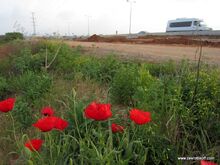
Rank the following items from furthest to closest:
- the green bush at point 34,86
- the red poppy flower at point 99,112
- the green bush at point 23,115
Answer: the green bush at point 34,86
the green bush at point 23,115
the red poppy flower at point 99,112

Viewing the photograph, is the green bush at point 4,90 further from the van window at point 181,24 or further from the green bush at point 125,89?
the van window at point 181,24

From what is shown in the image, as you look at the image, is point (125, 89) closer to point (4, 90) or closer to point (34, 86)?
point (34, 86)

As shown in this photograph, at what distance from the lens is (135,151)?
300cm

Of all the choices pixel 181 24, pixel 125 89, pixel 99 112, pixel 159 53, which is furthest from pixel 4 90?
pixel 181 24

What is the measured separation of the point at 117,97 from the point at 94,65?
105 inches

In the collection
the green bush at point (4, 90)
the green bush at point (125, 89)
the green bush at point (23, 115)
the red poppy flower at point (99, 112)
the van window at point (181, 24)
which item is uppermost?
the red poppy flower at point (99, 112)

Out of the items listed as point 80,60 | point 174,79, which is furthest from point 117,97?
point 80,60

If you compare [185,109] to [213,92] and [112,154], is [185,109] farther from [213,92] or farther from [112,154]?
[112,154]

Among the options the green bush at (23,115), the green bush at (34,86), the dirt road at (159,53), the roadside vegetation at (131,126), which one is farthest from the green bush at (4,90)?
the dirt road at (159,53)

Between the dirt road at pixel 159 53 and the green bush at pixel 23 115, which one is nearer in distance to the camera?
the green bush at pixel 23 115

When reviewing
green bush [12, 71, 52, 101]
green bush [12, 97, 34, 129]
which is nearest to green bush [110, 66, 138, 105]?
green bush [12, 97, 34, 129]

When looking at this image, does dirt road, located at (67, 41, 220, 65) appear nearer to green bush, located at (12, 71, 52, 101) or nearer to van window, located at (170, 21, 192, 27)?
green bush, located at (12, 71, 52, 101)

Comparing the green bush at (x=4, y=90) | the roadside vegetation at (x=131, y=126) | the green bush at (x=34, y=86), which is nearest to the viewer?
the roadside vegetation at (x=131, y=126)

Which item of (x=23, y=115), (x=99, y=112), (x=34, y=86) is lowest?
(x=23, y=115)
